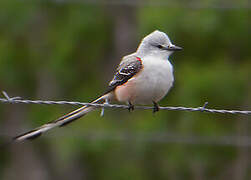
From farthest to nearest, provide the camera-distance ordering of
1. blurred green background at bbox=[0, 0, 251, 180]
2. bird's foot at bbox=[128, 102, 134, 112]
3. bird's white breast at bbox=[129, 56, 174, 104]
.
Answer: blurred green background at bbox=[0, 0, 251, 180]
bird's foot at bbox=[128, 102, 134, 112]
bird's white breast at bbox=[129, 56, 174, 104]

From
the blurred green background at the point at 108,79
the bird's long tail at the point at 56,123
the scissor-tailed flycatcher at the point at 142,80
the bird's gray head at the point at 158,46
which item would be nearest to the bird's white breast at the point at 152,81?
the scissor-tailed flycatcher at the point at 142,80

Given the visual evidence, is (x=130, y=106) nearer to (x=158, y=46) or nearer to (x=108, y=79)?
(x=158, y=46)

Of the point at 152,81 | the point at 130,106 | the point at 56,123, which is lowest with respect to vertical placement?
the point at 56,123

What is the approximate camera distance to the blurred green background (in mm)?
9062

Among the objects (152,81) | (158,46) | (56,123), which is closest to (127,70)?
(152,81)

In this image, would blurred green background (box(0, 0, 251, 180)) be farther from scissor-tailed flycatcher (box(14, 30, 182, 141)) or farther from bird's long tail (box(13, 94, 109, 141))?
bird's long tail (box(13, 94, 109, 141))

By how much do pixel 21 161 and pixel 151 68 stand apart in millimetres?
7956

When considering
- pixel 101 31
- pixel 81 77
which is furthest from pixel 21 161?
pixel 101 31

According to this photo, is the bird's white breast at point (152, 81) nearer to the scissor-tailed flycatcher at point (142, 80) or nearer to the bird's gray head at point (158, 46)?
the scissor-tailed flycatcher at point (142, 80)

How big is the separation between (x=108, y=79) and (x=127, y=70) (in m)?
6.13

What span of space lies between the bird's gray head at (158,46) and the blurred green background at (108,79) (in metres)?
3.06

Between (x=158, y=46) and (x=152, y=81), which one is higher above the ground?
(x=158, y=46)

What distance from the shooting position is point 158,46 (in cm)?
571

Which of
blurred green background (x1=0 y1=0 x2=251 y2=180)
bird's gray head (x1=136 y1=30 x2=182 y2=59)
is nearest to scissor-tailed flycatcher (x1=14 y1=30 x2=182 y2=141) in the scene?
bird's gray head (x1=136 y1=30 x2=182 y2=59)
